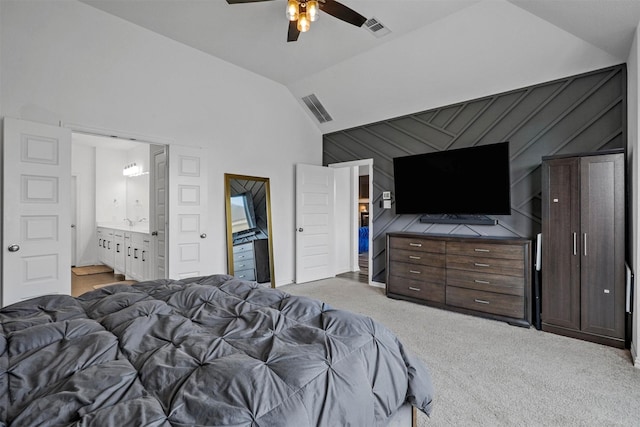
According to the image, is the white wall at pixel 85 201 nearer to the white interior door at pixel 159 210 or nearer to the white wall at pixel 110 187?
the white wall at pixel 110 187

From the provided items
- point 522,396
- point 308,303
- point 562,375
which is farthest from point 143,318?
point 562,375

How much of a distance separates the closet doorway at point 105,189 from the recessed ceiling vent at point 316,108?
3.49 metres

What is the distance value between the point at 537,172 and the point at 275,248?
3.76 m

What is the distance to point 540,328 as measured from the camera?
3334 millimetres

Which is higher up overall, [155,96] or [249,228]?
[155,96]

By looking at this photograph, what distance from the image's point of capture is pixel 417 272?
430cm

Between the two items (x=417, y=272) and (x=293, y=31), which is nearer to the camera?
(x=293, y=31)

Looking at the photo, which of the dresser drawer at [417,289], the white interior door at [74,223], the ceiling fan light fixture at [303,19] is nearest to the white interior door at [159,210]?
the ceiling fan light fixture at [303,19]

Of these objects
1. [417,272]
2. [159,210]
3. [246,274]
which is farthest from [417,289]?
[159,210]

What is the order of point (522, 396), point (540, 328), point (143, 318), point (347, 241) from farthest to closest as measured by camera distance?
point (347, 241) < point (540, 328) < point (522, 396) < point (143, 318)

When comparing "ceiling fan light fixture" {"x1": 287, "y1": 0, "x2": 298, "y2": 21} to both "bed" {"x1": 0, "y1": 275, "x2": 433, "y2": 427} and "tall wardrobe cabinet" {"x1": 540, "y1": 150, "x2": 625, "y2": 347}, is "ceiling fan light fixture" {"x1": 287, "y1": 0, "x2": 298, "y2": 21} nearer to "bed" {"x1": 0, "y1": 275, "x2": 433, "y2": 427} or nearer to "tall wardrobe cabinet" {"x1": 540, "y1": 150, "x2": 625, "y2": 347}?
"bed" {"x1": 0, "y1": 275, "x2": 433, "y2": 427}

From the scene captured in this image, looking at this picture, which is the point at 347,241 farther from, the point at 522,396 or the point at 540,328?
the point at 522,396

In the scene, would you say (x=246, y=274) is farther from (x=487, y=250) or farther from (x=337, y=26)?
(x=337, y=26)

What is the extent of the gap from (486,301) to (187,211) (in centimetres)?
381
